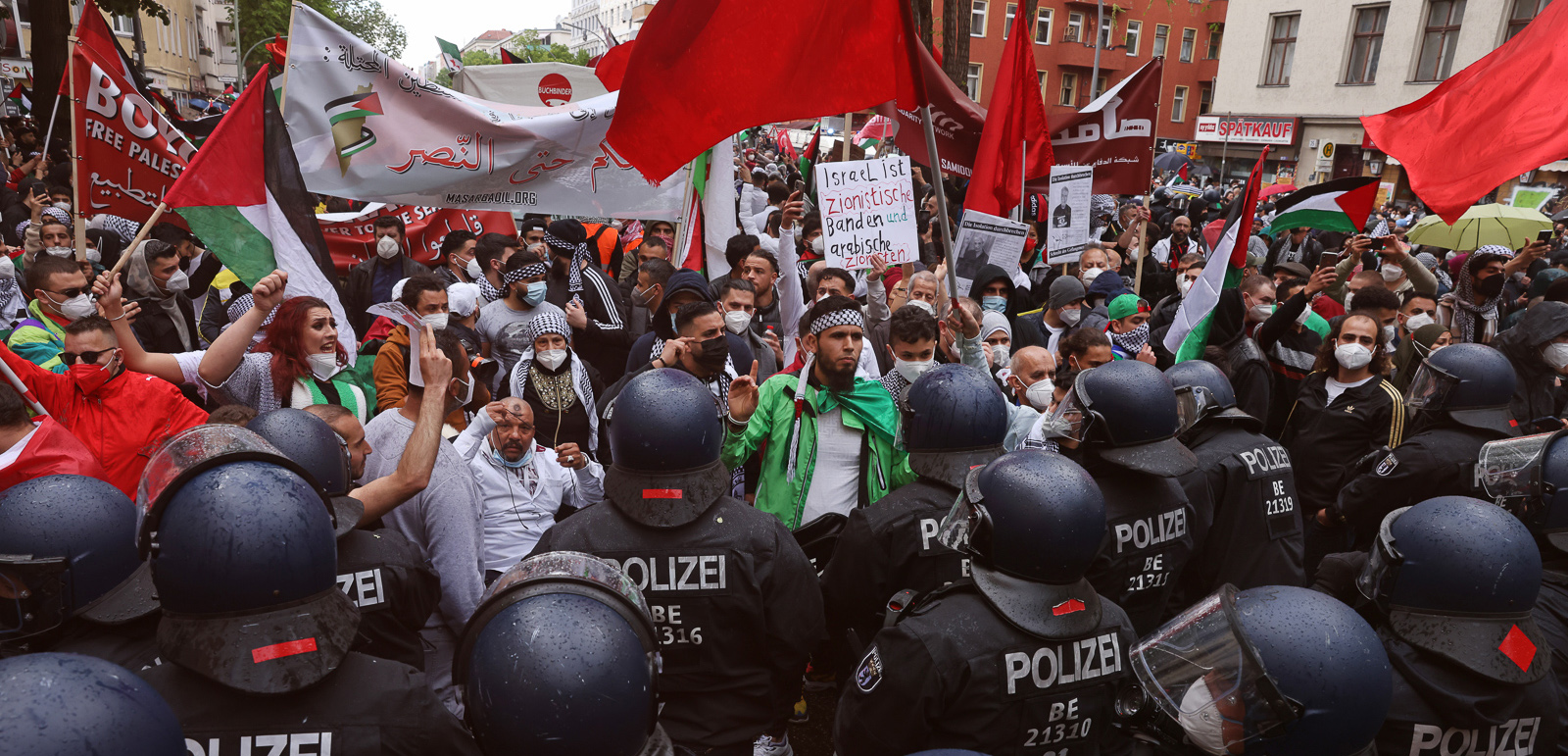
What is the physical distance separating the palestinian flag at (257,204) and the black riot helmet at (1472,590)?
15.0 ft

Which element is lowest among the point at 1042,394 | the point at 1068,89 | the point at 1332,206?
the point at 1042,394

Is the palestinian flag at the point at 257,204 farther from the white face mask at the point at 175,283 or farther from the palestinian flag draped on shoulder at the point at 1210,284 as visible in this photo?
the palestinian flag draped on shoulder at the point at 1210,284

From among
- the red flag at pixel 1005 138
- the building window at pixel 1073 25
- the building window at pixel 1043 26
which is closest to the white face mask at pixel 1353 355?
the red flag at pixel 1005 138

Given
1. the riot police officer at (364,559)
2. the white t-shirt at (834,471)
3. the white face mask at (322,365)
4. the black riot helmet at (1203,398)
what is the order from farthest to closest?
the white face mask at (322,365), the white t-shirt at (834,471), the black riot helmet at (1203,398), the riot police officer at (364,559)

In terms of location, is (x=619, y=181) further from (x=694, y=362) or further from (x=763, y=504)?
(x=763, y=504)

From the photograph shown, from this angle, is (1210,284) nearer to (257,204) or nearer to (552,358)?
(552,358)

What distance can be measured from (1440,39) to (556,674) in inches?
1495

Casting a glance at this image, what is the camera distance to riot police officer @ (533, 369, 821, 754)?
289 centimetres

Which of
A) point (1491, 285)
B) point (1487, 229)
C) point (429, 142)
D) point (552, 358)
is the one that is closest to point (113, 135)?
point (429, 142)

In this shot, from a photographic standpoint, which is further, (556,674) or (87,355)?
(87,355)

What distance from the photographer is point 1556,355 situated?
5.83 m

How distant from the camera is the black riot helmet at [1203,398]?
4.01m

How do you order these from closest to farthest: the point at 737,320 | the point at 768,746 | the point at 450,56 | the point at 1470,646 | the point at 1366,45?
the point at 1470,646 < the point at 768,746 < the point at 737,320 < the point at 450,56 < the point at 1366,45

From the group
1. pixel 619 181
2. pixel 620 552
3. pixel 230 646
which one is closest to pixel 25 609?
pixel 230 646
